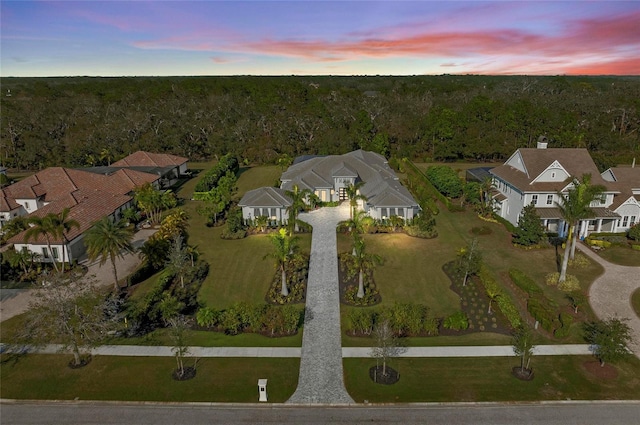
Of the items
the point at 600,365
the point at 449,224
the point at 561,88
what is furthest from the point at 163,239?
the point at 561,88

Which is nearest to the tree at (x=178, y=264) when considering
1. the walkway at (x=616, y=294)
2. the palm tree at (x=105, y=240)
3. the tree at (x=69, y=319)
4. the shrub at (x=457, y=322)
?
the palm tree at (x=105, y=240)

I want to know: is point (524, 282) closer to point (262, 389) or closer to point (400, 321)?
point (400, 321)

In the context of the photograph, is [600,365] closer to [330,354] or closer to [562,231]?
[330,354]

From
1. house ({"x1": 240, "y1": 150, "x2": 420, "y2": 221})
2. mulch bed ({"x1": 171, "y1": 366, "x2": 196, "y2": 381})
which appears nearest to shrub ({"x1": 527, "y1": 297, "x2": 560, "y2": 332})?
house ({"x1": 240, "y1": 150, "x2": 420, "y2": 221})

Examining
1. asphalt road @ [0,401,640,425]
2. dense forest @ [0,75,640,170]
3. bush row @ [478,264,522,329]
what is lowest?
asphalt road @ [0,401,640,425]

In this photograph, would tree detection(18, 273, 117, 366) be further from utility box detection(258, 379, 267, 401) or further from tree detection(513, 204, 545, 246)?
tree detection(513, 204, 545, 246)

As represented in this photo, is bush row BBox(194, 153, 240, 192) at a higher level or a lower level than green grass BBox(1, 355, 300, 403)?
higher
